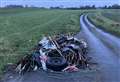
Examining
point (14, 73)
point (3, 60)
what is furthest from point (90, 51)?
point (14, 73)

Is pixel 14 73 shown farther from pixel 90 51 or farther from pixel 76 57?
pixel 90 51

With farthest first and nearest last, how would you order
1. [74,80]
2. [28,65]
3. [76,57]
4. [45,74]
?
[76,57] → [28,65] → [45,74] → [74,80]

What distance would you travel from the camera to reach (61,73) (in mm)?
13023

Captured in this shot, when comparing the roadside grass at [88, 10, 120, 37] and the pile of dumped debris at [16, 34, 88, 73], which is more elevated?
the pile of dumped debris at [16, 34, 88, 73]

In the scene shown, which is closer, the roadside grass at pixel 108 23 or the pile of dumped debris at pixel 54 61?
the pile of dumped debris at pixel 54 61

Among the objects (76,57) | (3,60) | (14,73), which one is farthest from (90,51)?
(14,73)

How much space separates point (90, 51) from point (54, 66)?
6.21 metres

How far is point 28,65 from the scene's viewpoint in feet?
45.2

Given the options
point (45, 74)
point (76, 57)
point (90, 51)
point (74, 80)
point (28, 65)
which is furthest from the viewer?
point (90, 51)

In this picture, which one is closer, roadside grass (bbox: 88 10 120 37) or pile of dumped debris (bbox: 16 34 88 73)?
pile of dumped debris (bbox: 16 34 88 73)

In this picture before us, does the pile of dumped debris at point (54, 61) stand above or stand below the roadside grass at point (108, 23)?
above

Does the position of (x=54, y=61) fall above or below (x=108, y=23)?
above

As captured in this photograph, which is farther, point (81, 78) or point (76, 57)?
point (76, 57)

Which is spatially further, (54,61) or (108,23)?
(108,23)
